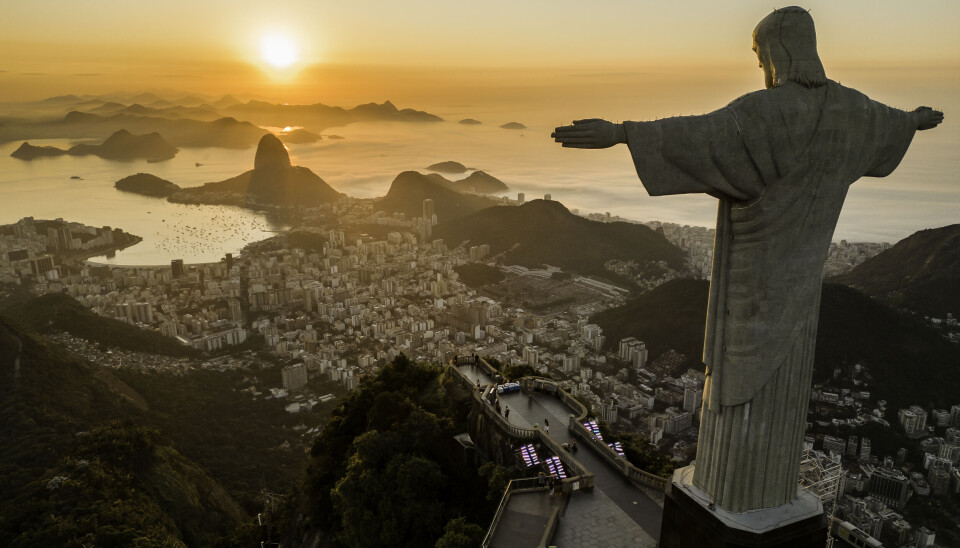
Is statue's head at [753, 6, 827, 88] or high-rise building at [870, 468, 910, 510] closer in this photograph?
statue's head at [753, 6, 827, 88]

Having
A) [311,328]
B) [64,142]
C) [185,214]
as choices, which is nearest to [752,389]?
[311,328]

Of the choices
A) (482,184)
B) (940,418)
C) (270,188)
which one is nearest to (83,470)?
(940,418)

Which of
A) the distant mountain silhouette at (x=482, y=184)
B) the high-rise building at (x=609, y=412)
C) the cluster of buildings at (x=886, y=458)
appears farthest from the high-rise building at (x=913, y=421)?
the distant mountain silhouette at (x=482, y=184)

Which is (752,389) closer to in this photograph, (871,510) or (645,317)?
(871,510)

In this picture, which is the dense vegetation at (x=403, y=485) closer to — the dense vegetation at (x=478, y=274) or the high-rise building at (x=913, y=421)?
the high-rise building at (x=913, y=421)

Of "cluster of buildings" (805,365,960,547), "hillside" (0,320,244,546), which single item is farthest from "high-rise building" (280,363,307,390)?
"cluster of buildings" (805,365,960,547)

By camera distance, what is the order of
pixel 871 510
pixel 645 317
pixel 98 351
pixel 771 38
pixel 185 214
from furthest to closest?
pixel 185 214, pixel 645 317, pixel 98 351, pixel 871 510, pixel 771 38

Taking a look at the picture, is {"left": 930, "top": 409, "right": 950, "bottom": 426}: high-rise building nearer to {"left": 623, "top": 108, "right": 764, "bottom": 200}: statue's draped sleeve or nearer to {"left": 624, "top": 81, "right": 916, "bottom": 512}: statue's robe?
{"left": 624, "top": 81, "right": 916, "bottom": 512}: statue's robe
